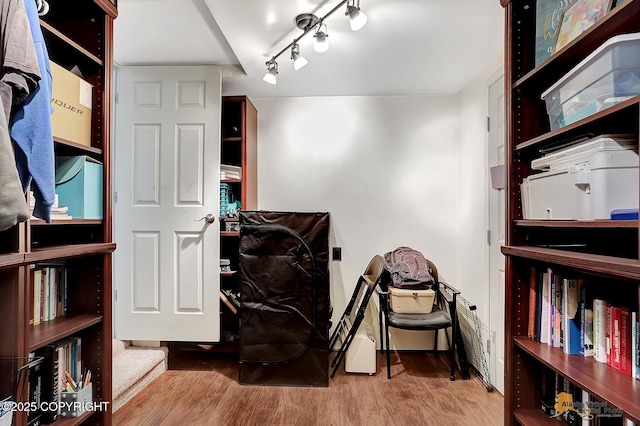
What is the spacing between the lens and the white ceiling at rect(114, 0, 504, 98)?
5.91 feet

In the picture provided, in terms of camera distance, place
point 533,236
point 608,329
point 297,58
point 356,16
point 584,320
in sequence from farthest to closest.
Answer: point 297,58
point 356,16
point 533,236
point 584,320
point 608,329

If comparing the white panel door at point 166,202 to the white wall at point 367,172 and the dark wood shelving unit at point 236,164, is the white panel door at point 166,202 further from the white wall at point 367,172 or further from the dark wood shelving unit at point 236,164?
the white wall at point 367,172

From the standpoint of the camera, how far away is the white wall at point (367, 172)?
3057 millimetres

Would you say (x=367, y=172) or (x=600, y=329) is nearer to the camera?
(x=600, y=329)

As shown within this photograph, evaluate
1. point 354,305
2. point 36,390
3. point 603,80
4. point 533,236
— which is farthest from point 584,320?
point 36,390

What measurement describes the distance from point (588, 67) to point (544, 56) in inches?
12.8

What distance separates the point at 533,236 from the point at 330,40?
5.26ft

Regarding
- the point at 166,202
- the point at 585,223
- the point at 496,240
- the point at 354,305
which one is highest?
the point at 166,202

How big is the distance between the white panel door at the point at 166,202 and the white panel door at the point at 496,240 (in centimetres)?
203

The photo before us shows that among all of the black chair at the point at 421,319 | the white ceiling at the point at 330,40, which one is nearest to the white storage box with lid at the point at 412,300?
the black chair at the point at 421,319

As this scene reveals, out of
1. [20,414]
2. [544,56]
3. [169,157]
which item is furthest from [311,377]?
[544,56]

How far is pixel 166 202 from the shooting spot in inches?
103

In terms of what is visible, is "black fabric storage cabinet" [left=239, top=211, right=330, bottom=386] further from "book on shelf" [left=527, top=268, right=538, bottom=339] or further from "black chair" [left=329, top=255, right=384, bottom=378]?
"book on shelf" [left=527, top=268, right=538, bottom=339]

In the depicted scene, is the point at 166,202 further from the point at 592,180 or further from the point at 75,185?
the point at 592,180
